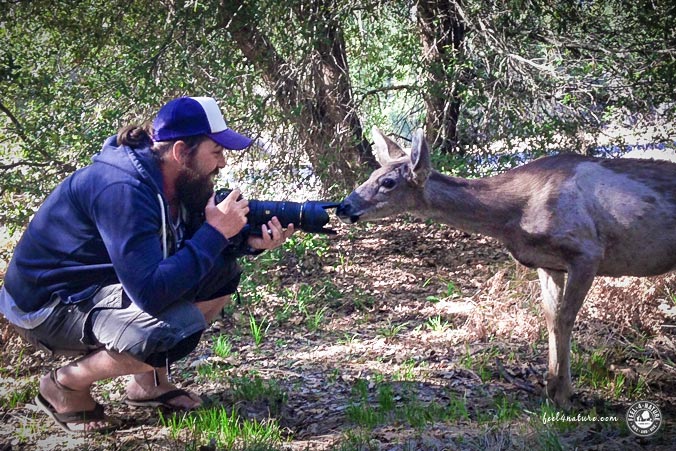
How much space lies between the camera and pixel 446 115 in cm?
932

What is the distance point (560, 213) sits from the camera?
223 inches

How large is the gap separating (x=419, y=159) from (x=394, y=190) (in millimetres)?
293

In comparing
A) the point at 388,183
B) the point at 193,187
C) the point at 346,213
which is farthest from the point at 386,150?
the point at 193,187

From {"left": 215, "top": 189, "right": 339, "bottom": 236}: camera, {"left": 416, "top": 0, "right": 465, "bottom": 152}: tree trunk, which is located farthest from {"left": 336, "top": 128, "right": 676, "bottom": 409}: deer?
{"left": 416, "top": 0, "right": 465, "bottom": 152}: tree trunk

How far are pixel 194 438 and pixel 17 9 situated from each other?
18.6 ft

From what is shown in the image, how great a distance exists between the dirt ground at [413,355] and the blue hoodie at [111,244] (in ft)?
2.88

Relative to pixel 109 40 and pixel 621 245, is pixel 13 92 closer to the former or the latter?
pixel 109 40

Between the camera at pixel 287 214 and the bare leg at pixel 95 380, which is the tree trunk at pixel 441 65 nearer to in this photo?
the camera at pixel 287 214

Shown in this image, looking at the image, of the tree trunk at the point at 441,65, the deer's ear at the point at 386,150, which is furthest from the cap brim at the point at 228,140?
the tree trunk at the point at 441,65

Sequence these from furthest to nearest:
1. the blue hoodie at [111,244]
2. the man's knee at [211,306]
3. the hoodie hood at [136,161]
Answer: the man's knee at [211,306] → the hoodie hood at [136,161] → the blue hoodie at [111,244]

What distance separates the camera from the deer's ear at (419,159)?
19.6ft

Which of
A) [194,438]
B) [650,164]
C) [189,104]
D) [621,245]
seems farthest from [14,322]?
[650,164]

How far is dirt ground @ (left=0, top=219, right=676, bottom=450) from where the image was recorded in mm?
4914

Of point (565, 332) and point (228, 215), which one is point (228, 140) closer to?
point (228, 215)
